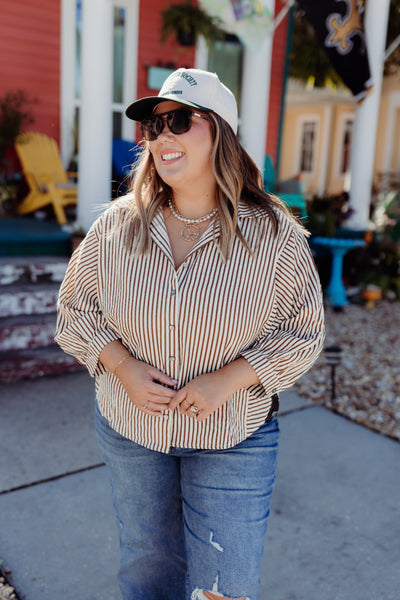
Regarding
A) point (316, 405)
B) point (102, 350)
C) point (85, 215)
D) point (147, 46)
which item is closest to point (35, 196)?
point (85, 215)

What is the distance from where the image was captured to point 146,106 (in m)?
1.54

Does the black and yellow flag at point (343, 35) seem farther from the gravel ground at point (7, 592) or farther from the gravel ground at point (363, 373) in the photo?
the gravel ground at point (7, 592)

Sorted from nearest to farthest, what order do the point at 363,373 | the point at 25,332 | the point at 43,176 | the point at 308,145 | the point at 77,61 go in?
the point at 25,332 < the point at 363,373 < the point at 43,176 < the point at 77,61 < the point at 308,145

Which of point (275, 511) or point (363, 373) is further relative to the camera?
point (363, 373)

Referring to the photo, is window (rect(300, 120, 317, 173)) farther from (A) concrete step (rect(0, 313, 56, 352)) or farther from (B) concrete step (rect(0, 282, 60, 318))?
(A) concrete step (rect(0, 313, 56, 352))

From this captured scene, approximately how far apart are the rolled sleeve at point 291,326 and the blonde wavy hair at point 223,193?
0.35ft

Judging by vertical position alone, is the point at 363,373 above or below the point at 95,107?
below

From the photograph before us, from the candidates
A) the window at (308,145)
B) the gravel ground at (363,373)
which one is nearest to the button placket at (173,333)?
the gravel ground at (363,373)

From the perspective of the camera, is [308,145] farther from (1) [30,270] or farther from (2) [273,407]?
(2) [273,407]

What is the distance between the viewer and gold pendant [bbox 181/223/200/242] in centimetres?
157

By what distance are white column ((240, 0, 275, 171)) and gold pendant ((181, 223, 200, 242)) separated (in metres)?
4.90

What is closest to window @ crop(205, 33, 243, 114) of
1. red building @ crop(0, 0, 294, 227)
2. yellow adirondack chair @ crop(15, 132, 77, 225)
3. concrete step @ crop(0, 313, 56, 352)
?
red building @ crop(0, 0, 294, 227)

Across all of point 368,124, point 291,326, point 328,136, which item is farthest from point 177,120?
point 328,136

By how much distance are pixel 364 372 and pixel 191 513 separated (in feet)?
11.4
